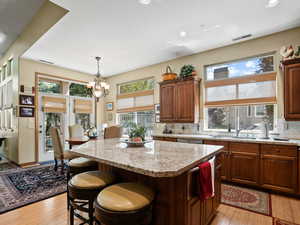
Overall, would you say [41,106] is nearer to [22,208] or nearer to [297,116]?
[22,208]

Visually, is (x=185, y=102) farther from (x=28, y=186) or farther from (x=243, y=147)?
(x=28, y=186)

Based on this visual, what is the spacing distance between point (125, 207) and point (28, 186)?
3070 millimetres

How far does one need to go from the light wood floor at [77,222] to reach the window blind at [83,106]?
3.79 meters

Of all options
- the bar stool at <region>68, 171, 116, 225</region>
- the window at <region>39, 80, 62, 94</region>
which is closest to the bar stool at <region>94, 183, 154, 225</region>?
the bar stool at <region>68, 171, 116, 225</region>

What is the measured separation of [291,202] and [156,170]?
283 cm

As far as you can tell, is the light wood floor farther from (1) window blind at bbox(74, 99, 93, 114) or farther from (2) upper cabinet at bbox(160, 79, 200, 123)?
(1) window blind at bbox(74, 99, 93, 114)

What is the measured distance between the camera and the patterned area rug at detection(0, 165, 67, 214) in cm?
268

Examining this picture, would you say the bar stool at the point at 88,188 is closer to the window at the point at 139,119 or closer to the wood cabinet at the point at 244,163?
the wood cabinet at the point at 244,163

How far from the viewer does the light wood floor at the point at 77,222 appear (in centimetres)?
214

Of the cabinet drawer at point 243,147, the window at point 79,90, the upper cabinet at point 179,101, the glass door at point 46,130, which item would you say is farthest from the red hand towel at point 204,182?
the window at point 79,90

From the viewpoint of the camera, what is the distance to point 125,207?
1.20m

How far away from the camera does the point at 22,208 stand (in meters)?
2.47

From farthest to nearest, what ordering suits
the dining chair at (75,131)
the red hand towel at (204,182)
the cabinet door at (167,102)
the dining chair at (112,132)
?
the dining chair at (75,131)
the cabinet door at (167,102)
the dining chair at (112,132)
the red hand towel at (204,182)

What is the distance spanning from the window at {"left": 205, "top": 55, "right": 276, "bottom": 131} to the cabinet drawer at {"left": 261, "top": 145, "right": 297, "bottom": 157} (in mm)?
787
